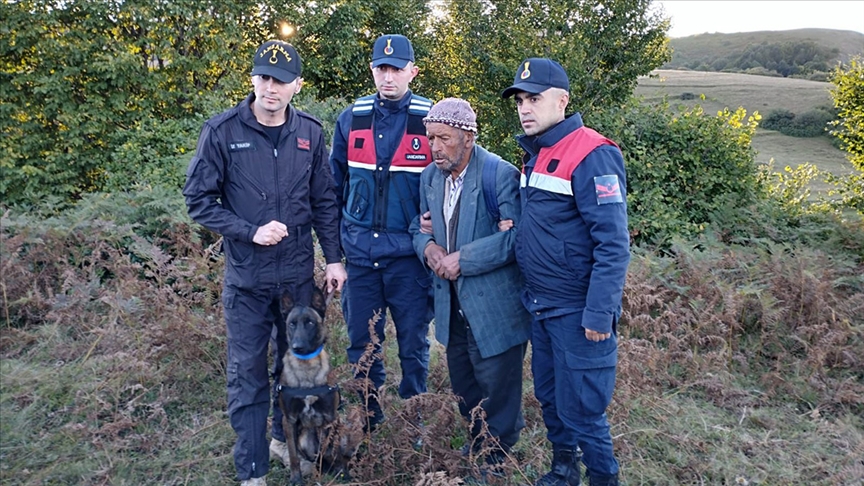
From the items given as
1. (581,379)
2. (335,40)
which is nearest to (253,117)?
(581,379)

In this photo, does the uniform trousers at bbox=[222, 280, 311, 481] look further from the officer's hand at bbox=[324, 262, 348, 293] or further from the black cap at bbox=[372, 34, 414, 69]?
the black cap at bbox=[372, 34, 414, 69]

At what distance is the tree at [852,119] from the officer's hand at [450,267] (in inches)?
348

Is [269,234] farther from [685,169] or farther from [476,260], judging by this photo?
[685,169]

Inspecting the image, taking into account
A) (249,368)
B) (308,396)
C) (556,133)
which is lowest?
(308,396)

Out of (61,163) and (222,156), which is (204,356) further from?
(61,163)

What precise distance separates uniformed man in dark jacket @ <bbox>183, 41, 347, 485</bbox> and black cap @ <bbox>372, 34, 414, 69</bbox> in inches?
23.9

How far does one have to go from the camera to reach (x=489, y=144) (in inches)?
491

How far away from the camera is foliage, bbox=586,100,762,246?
8383mm

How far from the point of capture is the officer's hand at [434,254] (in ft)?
12.3

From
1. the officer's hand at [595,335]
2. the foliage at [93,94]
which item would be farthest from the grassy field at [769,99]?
the officer's hand at [595,335]

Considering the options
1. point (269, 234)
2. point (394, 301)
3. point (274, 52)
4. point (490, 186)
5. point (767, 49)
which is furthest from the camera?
point (767, 49)

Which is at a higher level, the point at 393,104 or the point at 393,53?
the point at 393,53

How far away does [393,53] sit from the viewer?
13.3 feet

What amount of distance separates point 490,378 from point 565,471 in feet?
2.44
